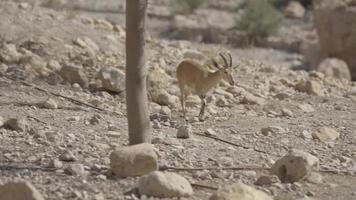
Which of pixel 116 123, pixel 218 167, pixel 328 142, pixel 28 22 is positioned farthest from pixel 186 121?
pixel 28 22

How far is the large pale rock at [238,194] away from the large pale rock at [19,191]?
1.08 metres

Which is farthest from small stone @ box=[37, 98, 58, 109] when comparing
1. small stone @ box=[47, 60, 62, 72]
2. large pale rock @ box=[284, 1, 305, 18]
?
large pale rock @ box=[284, 1, 305, 18]

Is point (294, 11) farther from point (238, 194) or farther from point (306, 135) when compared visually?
point (238, 194)

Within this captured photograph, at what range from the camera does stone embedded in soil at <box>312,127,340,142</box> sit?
7.73 meters

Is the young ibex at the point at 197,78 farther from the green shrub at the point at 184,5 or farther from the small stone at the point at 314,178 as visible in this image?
the green shrub at the point at 184,5

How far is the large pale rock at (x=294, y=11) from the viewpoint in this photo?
77.3 ft

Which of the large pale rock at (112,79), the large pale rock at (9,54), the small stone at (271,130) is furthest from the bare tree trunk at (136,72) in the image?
the large pale rock at (9,54)

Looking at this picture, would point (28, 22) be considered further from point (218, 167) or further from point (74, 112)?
point (218, 167)

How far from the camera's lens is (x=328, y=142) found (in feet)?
25.1

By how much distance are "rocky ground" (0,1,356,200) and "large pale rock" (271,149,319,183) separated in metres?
0.09

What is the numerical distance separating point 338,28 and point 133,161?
10529mm

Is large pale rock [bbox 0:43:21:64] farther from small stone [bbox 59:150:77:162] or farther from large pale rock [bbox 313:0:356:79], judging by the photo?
large pale rock [bbox 313:0:356:79]

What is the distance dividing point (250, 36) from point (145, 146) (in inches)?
538

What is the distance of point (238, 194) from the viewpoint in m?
5.18
